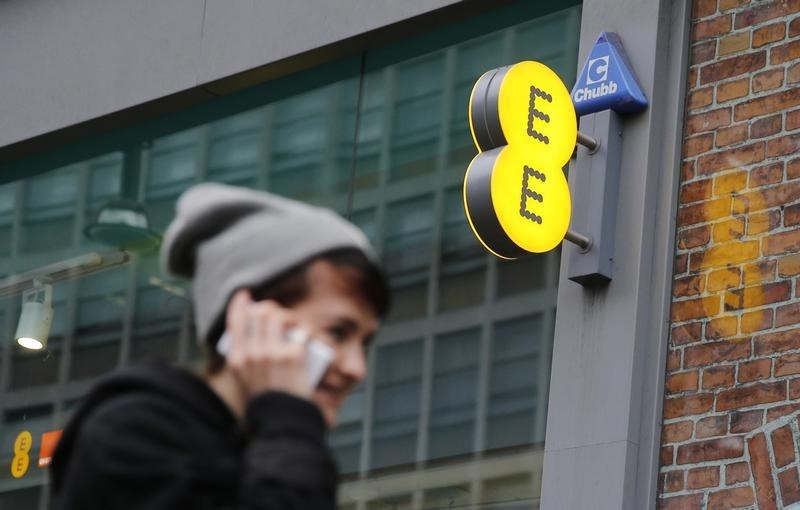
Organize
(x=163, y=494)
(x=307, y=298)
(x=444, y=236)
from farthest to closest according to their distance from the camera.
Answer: (x=444, y=236) → (x=307, y=298) → (x=163, y=494)

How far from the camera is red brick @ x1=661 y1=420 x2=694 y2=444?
6.00 meters

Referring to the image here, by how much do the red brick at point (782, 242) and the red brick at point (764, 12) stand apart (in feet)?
2.95

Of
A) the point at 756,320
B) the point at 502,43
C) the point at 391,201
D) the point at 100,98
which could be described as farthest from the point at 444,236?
the point at 100,98

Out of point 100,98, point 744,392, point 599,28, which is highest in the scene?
point 100,98

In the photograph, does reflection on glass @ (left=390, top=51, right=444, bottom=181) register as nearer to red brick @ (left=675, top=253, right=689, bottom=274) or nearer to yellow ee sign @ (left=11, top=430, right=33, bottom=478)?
red brick @ (left=675, top=253, right=689, bottom=274)

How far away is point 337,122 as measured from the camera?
8.16 metres

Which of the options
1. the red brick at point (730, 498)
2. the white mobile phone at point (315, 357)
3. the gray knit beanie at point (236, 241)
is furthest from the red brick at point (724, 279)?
the white mobile phone at point (315, 357)

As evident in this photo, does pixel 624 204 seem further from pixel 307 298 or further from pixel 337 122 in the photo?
pixel 307 298

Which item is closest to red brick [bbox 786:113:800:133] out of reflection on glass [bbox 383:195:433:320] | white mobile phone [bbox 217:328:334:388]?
reflection on glass [bbox 383:195:433:320]

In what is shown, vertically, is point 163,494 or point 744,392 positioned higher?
point 744,392

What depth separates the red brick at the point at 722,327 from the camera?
6027 mm

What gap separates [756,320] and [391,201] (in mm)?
2217

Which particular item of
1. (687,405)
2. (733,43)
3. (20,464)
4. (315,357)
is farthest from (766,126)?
(315,357)

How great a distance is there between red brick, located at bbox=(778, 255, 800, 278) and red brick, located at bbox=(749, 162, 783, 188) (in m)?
0.32
